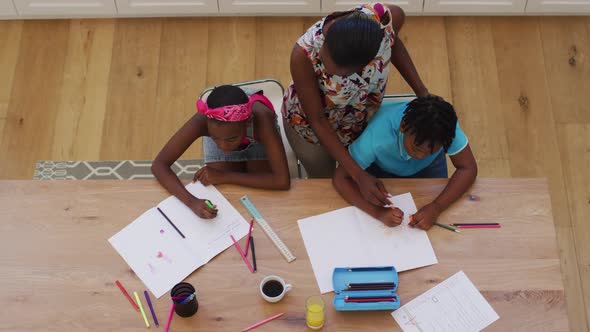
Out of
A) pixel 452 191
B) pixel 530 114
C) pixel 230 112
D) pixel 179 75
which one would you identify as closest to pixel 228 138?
pixel 230 112

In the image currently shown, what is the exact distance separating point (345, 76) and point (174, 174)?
613mm

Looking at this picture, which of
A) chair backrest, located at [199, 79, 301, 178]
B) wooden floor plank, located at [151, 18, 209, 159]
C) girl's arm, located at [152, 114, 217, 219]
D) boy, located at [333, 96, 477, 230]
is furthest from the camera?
wooden floor plank, located at [151, 18, 209, 159]

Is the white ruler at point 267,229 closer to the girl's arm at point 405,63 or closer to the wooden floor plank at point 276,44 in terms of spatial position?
the girl's arm at point 405,63

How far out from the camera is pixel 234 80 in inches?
120

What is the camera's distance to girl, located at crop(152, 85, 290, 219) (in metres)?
1.82

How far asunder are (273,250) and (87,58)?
6.32ft

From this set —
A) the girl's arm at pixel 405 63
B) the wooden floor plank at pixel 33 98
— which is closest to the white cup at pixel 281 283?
the girl's arm at pixel 405 63

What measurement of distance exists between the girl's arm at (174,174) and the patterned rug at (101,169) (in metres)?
0.85

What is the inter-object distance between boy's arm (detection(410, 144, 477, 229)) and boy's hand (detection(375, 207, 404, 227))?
0.04m

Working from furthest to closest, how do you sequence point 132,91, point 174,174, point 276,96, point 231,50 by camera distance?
point 231,50, point 132,91, point 276,96, point 174,174

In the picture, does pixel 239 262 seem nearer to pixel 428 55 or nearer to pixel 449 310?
pixel 449 310

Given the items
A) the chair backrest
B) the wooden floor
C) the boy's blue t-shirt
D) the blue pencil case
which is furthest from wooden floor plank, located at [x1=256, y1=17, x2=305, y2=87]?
the blue pencil case

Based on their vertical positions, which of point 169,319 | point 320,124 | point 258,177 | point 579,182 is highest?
point 320,124

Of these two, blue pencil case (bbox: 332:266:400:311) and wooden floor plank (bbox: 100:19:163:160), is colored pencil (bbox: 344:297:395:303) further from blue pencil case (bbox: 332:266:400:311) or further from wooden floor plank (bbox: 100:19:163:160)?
wooden floor plank (bbox: 100:19:163:160)
